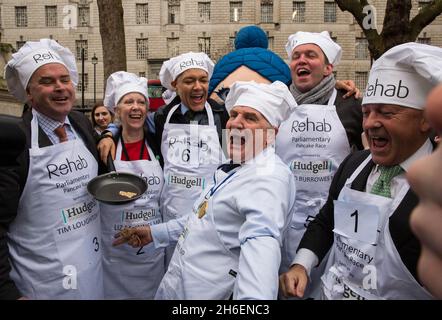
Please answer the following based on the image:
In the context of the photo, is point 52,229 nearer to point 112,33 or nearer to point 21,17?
point 112,33

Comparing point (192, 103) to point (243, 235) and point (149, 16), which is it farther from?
point (149, 16)

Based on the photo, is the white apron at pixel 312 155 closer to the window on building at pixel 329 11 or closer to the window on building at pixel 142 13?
the window on building at pixel 329 11

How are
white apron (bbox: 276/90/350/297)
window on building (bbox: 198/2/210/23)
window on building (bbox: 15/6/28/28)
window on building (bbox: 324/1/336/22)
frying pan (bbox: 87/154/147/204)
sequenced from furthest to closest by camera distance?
window on building (bbox: 15/6/28/28) < window on building (bbox: 198/2/210/23) < window on building (bbox: 324/1/336/22) < white apron (bbox: 276/90/350/297) < frying pan (bbox: 87/154/147/204)

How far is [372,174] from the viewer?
196 cm

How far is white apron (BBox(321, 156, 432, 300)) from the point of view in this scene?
1669mm

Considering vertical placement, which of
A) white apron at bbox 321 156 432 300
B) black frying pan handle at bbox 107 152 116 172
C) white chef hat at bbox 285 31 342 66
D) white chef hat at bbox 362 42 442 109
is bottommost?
white apron at bbox 321 156 432 300

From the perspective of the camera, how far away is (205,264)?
194cm

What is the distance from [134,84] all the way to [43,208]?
4.31 ft

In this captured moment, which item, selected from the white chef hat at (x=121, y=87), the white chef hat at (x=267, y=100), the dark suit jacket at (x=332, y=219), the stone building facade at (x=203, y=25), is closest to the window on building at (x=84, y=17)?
the stone building facade at (x=203, y=25)

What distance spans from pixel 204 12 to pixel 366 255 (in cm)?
3837

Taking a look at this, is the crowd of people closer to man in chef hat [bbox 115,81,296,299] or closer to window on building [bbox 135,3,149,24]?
man in chef hat [bbox 115,81,296,299]

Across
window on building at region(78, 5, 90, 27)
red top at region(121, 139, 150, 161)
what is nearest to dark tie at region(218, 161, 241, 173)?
red top at region(121, 139, 150, 161)

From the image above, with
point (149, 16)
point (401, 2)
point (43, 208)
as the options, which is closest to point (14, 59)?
point (43, 208)

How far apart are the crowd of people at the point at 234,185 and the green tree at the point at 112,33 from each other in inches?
204
